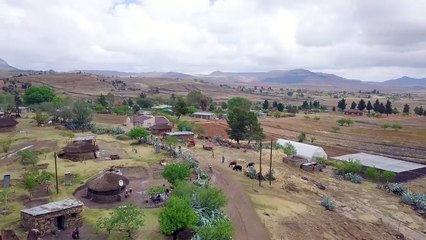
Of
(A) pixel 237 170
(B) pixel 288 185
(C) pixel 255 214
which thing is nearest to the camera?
(C) pixel 255 214

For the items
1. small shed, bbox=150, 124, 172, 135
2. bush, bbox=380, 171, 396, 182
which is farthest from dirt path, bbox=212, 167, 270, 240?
small shed, bbox=150, 124, 172, 135

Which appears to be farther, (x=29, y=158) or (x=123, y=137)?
(x=123, y=137)

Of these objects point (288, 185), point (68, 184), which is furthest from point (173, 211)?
point (288, 185)

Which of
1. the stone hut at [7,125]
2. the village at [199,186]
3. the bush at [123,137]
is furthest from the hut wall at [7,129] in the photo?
the bush at [123,137]

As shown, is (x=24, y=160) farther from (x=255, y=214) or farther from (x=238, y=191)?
(x=255, y=214)

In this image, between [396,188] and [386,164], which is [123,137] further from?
[396,188]

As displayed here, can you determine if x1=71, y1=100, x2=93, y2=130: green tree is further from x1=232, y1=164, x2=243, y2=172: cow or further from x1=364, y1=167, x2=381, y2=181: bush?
x1=364, y1=167, x2=381, y2=181: bush

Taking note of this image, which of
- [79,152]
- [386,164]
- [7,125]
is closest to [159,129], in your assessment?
[7,125]

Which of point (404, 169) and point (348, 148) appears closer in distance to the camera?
point (404, 169)
